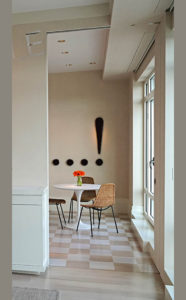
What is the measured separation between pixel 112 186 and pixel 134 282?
5.19ft

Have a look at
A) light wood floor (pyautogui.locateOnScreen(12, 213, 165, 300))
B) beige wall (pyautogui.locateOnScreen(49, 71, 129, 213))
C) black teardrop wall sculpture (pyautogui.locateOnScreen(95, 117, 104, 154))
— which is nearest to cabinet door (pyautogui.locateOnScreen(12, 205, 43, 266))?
light wood floor (pyautogui.locateOnScreen(12, 213, 165, 300))

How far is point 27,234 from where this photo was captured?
2.38m

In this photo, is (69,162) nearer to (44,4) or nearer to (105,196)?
(105,196)

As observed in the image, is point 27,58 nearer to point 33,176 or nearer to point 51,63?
point 33,176

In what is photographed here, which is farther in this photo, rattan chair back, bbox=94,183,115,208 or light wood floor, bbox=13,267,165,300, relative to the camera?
rattan chair back, bbox=94,183,115,208

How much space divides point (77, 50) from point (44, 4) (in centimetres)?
125

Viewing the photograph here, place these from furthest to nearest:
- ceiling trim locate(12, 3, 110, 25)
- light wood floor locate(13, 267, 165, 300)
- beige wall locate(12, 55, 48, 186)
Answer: ceiling trim locate(12, 3, 110, 25) → beige wall locate(12, 55, 48, 186) → light wood floor locate(13, 267, 165, 300)

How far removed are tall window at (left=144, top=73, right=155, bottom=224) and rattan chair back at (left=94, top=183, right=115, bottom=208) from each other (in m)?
0.73

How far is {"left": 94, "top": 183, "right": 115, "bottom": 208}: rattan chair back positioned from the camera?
356cm

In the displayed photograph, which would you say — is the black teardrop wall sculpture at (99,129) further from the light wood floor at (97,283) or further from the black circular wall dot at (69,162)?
the light wood floor at (97,283)

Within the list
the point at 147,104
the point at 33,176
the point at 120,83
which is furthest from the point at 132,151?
the point at 33,176

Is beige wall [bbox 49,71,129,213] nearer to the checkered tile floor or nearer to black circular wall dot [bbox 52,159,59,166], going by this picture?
black circular wall dot [bbox 52,159,59,166]

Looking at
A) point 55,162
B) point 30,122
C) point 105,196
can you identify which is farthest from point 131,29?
point 55,162

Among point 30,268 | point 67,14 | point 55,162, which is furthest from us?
point 55,162
